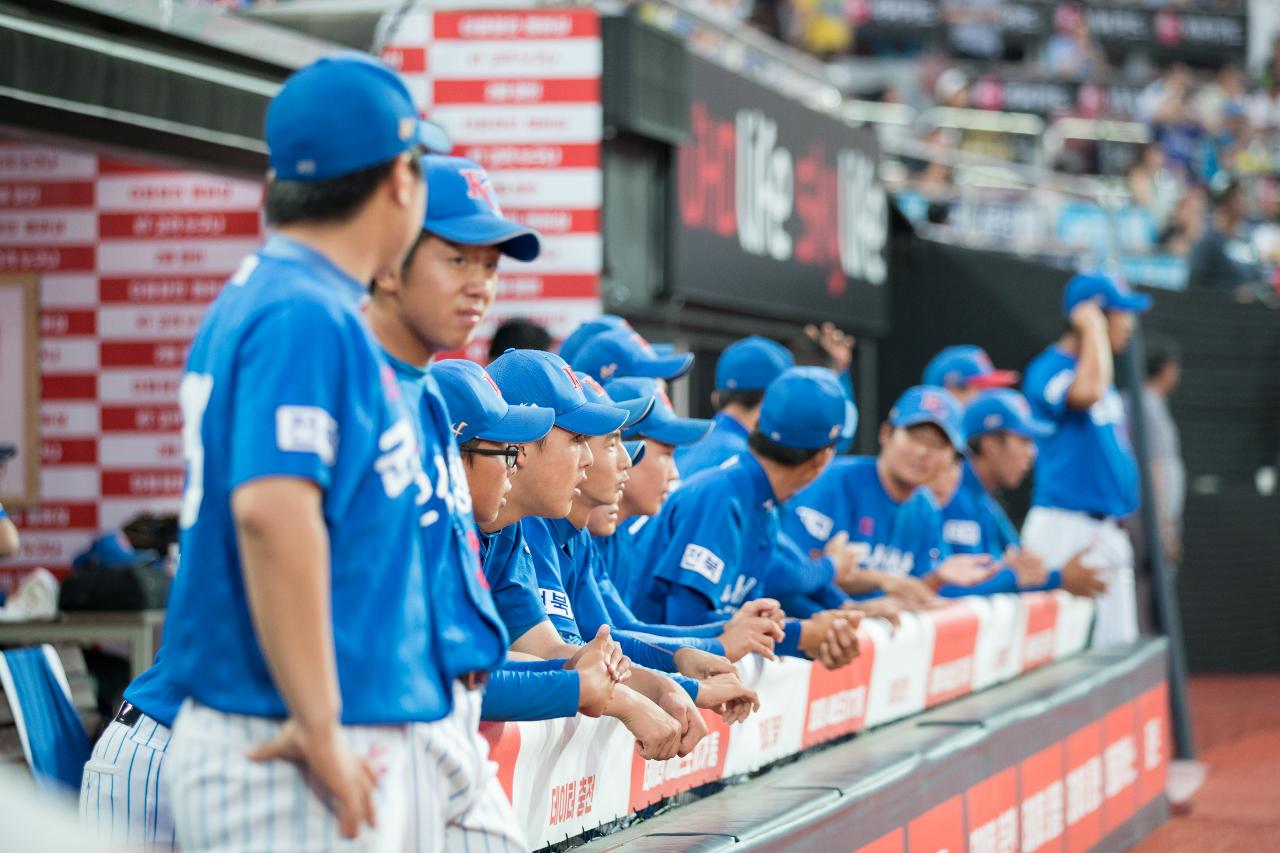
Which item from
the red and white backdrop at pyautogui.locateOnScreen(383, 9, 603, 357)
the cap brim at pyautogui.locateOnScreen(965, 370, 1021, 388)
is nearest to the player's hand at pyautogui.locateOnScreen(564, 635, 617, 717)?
the red and white backdrop at pyautogui.locateOnScreen(383, 9, 603, 357)

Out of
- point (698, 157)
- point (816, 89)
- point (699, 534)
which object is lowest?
point (699, 534)

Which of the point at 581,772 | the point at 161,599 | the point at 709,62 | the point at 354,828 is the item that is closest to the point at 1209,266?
the point at 709,62

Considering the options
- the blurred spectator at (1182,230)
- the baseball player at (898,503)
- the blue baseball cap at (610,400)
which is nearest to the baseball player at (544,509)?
the blue baseball cap at (610,400)

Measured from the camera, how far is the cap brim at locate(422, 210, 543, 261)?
7.30ft

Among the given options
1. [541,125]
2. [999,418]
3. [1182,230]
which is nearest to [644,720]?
[541,125]

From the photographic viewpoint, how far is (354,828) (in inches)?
75.4

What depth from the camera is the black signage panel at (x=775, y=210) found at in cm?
811

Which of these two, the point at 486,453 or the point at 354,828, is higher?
the point at 486,453

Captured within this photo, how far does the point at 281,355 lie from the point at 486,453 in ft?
3.06

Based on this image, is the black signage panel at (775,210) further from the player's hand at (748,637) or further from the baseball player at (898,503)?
the player's hand at (748,637)

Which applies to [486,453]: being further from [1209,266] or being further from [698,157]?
[1209,266]

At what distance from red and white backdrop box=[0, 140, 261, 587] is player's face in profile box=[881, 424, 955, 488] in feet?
9.47

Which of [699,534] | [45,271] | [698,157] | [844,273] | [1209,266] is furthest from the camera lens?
[1209,266]

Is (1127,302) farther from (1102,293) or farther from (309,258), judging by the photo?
(309,258)
